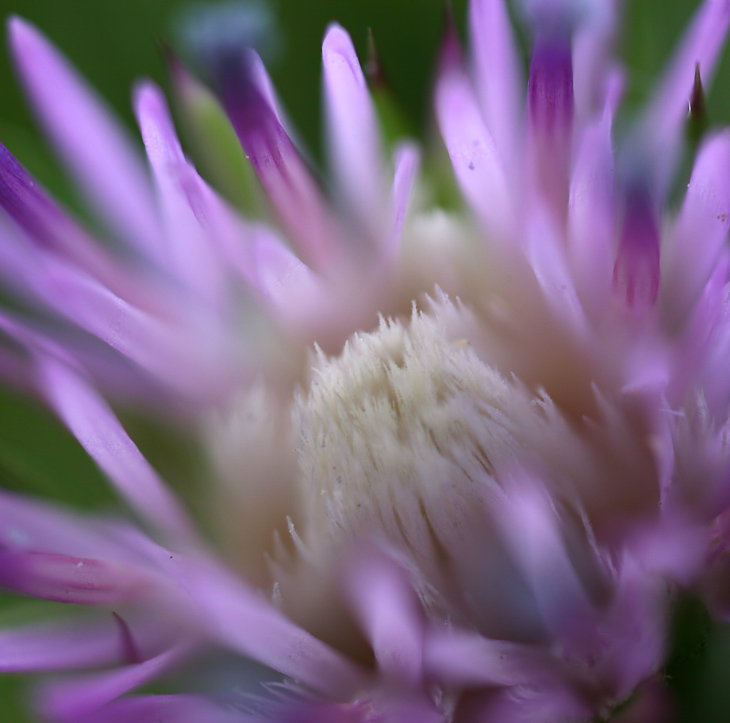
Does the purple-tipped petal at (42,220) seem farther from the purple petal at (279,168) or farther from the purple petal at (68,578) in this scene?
the purple petal at (68,578)

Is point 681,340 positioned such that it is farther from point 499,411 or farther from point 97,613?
point 97,613

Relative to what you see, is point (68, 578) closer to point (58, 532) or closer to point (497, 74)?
point (58, 532)

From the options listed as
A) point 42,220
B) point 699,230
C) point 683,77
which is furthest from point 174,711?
point 683,77

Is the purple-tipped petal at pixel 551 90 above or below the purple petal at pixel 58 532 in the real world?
above

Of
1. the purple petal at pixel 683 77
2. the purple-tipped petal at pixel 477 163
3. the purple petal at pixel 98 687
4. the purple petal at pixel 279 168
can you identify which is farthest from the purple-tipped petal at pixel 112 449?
the purple petal at pixel 683 77

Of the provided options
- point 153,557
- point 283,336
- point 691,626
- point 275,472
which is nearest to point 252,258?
point 283,336

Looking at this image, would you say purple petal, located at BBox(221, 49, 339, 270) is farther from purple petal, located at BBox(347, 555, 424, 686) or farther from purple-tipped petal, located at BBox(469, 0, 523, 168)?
purple petal, located at BBox(347, 555, 424, 686)

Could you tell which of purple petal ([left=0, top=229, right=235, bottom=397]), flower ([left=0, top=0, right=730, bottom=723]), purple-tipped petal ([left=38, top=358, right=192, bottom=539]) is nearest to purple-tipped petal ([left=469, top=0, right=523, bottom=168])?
flower ([left=0, top=0, right=730, bottom=723])
